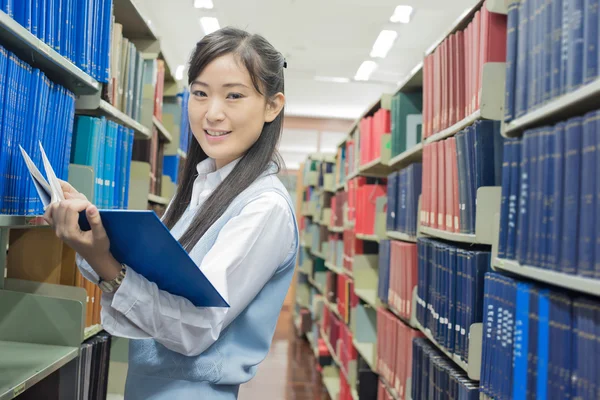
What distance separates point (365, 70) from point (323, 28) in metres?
1.38

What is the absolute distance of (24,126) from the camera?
48.1 inches

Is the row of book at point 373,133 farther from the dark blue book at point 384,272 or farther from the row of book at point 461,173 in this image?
the row of book at point 461,173

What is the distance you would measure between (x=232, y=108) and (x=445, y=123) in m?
1.10

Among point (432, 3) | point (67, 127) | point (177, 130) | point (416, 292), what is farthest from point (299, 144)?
point (67, 127)

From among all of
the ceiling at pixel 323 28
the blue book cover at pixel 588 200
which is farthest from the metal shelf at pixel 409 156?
the ceiling at pixel 323 28

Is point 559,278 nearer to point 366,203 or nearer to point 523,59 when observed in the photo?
point 523,59

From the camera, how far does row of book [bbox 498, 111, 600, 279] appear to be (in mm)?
982

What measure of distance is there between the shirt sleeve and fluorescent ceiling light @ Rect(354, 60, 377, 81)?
229 inches

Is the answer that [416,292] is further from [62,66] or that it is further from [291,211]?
[62,66]

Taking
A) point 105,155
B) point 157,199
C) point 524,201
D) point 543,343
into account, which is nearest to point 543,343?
point 543,343

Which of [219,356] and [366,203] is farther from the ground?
[366,203]

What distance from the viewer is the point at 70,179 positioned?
1.59 m

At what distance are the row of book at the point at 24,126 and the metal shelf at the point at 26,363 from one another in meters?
0.37

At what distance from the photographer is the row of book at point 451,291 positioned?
61.7 inches
